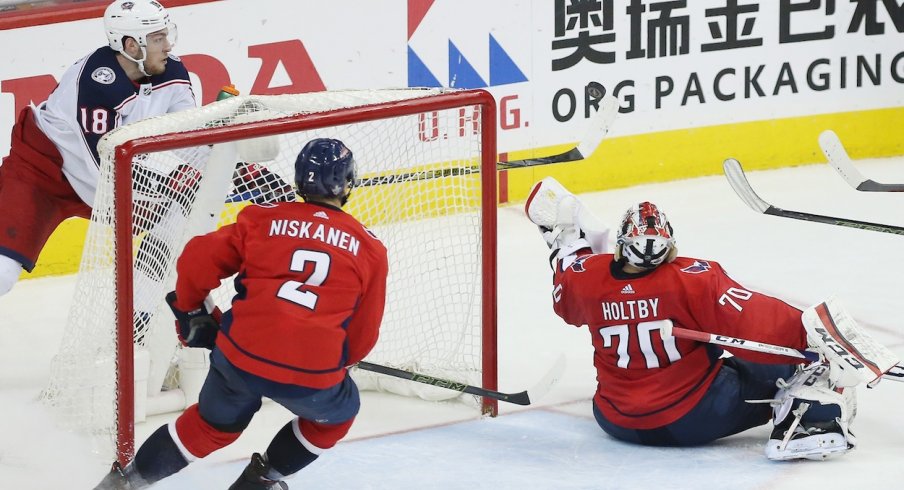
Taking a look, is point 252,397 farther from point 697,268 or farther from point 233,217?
point 233,217

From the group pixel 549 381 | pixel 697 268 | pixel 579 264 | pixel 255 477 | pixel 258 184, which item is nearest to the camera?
pixel 255 477

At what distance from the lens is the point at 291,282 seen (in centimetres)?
317

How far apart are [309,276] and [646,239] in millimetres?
862

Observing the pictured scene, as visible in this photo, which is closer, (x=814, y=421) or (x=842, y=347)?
(x=842, y=347)

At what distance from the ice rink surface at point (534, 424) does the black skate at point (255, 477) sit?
289 millimetres

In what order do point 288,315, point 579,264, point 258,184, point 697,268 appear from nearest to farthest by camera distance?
point 288,315
point 697,268
point 579,264
point 258,184

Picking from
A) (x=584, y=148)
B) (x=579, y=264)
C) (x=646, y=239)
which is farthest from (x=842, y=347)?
(x=584, y=148)

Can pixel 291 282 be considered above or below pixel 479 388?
above

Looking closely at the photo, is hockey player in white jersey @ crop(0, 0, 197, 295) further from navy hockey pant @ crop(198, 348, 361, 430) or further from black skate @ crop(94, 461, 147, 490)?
navy hockey pant @ crop(198, 348, 361, 430)

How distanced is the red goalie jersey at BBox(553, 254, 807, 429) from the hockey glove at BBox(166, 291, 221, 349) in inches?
35.7

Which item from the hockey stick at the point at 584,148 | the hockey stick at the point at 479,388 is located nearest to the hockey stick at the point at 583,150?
the hockey stick at the point at 584,148

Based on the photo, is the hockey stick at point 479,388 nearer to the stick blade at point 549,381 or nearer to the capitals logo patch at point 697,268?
the stick blade at point 549,381

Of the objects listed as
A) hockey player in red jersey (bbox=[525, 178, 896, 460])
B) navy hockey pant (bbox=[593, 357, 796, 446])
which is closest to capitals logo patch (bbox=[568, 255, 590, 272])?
hockey player in red jersey (bbox=[525, 178, 896, 460])

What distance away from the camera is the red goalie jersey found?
367cm
